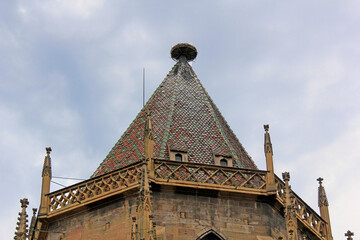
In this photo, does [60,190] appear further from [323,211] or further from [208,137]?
[323,211]

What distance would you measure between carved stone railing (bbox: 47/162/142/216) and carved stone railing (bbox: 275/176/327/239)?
331 cm

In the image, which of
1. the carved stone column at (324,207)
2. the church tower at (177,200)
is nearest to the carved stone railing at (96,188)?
the church tower at (177,200)

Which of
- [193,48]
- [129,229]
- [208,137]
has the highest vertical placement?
[193,48]

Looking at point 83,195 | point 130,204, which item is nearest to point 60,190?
point 83,195

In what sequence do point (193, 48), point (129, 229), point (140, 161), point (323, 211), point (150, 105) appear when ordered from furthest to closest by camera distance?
point (193, 48) < point (150, 105) < point (323, 211) < point (140, 161) < point (129, 229)

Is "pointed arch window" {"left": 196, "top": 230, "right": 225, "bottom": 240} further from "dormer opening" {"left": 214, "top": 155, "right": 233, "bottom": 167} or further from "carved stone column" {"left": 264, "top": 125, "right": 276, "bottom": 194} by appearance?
"dormer opening" {"left": 214, "top": 155, "right": 233, "bottom": 167}

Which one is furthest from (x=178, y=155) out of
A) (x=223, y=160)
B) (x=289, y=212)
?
(x=289, y=212)

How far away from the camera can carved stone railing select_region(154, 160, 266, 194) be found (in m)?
16.2

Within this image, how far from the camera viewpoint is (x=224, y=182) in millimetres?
16484

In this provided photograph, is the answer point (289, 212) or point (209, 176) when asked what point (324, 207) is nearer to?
point (289, 212)

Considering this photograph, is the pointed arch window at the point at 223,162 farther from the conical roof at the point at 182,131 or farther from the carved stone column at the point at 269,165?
the carved stone column at the point at 269,165

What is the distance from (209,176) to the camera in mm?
16625

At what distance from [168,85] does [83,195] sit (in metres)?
5.38

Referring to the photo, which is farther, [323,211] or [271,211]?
[323,211]
